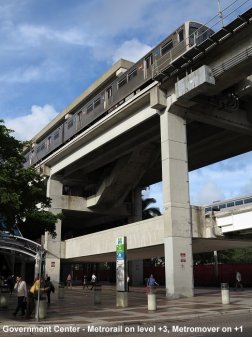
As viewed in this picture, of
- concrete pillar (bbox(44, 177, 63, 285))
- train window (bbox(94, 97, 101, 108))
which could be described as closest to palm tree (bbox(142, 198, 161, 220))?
concrete pillar (bbox(44, 177, 63, 285))

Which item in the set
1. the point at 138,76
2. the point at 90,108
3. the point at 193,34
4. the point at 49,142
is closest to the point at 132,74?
the point at 138,76

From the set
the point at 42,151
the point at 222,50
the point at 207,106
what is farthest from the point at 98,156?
the point at 222,50

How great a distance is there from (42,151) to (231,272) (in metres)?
24.8

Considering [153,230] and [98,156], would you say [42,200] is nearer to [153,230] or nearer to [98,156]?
[153,230]

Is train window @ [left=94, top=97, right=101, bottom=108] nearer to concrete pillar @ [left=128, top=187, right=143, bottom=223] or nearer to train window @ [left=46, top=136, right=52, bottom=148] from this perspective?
train window @ [left=46, top=136, right=52, bottom=148]

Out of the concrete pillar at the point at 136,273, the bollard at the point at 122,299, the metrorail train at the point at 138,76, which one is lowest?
the bollard at the point at 122,299

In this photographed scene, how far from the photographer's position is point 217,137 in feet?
120

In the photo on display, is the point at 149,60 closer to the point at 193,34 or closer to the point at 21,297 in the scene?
the point at 193,34

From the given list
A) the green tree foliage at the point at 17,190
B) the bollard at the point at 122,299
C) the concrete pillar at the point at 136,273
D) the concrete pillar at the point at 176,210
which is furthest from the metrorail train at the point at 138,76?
the concrete pillar at the point at 136,273

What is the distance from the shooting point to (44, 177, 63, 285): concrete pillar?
42156mm

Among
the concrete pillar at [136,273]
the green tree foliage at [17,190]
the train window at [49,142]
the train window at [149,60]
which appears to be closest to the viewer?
the green tree foliage at [17,190]

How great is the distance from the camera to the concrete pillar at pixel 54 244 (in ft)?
138

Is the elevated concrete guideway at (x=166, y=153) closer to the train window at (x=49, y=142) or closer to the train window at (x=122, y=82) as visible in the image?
the train window at (x=122, y=82)

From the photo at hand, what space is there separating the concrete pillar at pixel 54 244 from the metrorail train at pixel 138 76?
173 inches
